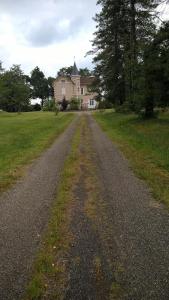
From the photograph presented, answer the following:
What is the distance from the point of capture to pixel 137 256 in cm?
537

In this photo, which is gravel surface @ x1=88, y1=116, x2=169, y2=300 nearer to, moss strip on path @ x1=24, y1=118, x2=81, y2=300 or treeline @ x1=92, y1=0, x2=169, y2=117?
moss strip on path @ x1=24, y1=118, x2=81, y2=300

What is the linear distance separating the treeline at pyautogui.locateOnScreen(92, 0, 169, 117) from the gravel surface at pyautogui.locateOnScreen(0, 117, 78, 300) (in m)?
14.4

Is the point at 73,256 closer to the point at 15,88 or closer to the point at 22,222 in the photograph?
the point at 22,222

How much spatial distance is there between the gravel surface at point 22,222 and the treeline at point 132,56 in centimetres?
1442

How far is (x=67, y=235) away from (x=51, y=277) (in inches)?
55.2

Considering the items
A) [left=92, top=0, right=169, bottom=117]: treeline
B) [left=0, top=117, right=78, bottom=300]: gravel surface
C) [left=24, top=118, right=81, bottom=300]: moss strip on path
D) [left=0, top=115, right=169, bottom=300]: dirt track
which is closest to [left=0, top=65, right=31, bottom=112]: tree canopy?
[left=92, top=0, right=169, bottom=117]: treeline

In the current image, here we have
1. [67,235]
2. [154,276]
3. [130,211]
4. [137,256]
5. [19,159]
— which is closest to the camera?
[154,276]

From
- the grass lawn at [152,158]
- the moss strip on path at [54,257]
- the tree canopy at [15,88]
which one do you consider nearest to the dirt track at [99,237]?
the moss strip on path at [54,257]

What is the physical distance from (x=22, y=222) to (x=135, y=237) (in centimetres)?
218

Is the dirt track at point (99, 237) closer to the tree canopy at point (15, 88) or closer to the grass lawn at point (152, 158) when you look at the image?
the grass lawn at point (152, 158)

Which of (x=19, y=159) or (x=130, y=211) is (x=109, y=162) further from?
(x=130, y=211)

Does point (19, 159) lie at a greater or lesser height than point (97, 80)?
lesser

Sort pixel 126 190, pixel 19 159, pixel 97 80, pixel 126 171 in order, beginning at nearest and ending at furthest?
pixel 126 190
pixel 126 171
pixel 19 159
pixel 97 80

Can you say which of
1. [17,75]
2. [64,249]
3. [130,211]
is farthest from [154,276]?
[17,75]
